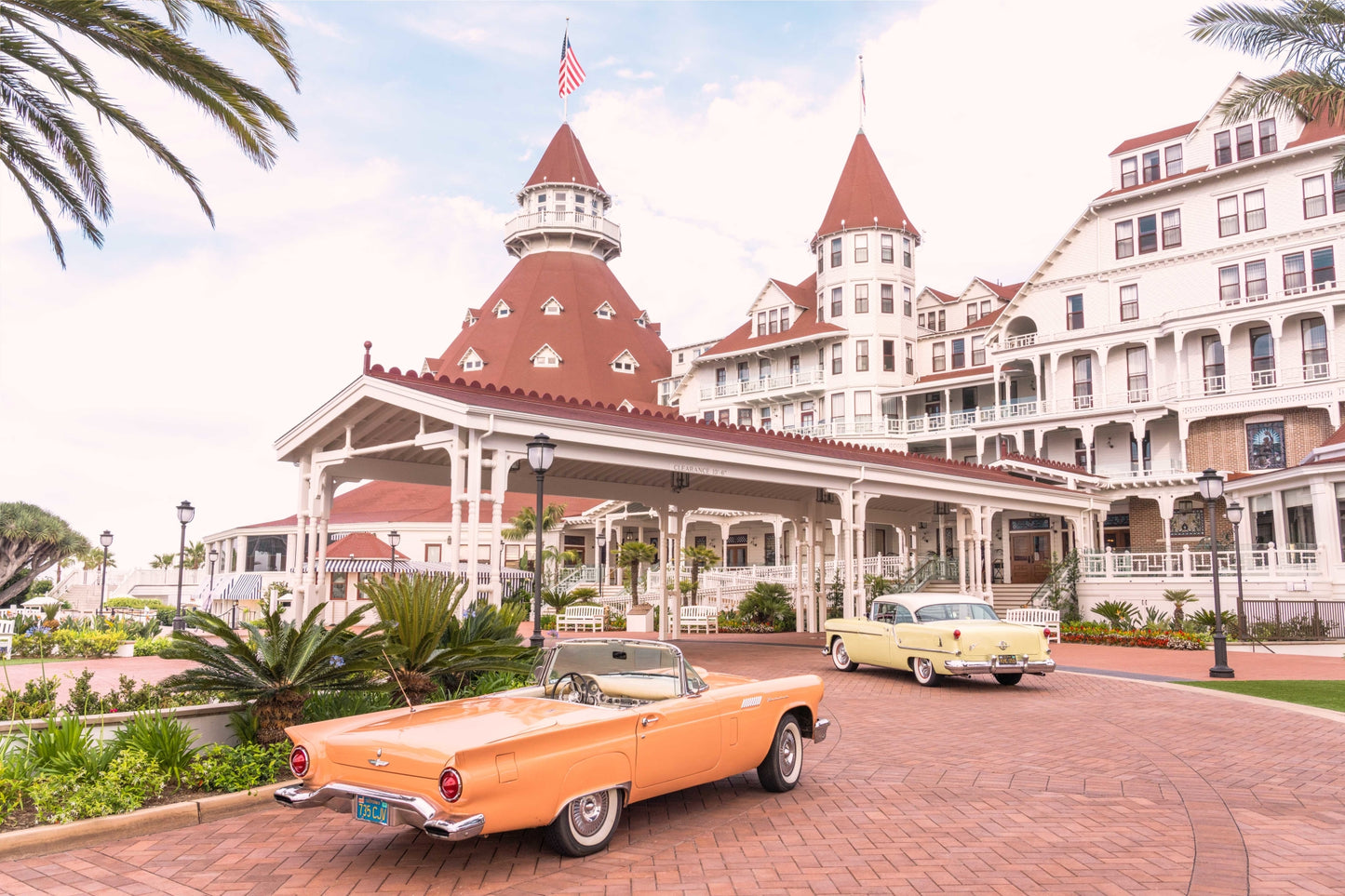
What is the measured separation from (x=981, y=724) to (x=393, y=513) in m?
47.0

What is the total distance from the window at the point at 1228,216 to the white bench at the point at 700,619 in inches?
963

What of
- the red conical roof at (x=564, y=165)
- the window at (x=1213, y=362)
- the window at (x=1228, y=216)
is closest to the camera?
the window at (x=1213, y=362)

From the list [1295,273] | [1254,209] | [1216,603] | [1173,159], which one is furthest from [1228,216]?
[1216,603]

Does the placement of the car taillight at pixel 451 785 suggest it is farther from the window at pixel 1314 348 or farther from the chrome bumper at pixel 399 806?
the window at pixel 1314 348

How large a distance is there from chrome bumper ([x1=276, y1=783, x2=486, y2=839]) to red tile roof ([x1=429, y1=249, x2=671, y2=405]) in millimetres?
54474

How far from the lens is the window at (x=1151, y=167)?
39.1 m

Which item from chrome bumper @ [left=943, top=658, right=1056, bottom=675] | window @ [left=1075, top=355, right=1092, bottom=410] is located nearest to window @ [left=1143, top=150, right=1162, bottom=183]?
window @ [left=1075, top=355, right=1092, bottom=410]

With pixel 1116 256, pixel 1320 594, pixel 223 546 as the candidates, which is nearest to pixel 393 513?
pixel 223 546

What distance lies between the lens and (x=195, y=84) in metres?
11.6

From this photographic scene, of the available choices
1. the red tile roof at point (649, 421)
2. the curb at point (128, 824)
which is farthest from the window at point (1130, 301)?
the curb at point (128, 824)

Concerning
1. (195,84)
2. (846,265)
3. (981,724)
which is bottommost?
(981,724)

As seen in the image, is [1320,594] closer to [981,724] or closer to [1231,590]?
[1231,590]

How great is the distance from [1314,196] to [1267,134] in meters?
3.17

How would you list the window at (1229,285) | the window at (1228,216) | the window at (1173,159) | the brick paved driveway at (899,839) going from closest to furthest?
the brick paved driveway at (899,839) → the window at (1229,285) → the window at (1228,216) → the window at (1173,159)
